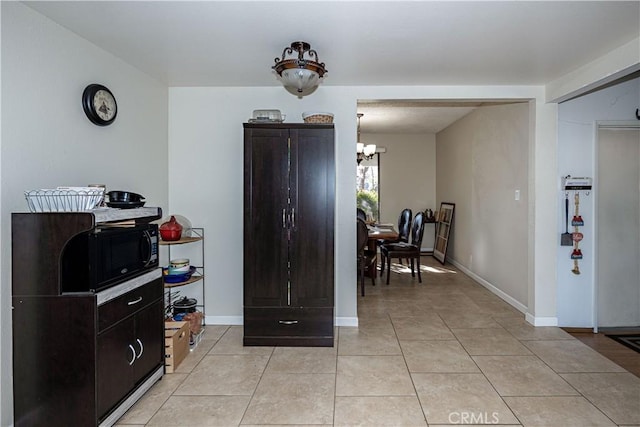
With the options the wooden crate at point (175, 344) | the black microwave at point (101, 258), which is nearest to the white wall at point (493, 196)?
the wooden crate at point (175, 344)

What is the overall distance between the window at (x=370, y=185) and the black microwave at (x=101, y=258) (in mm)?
6216

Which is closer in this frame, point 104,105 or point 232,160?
point 104,105

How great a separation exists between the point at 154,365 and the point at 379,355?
5.69 feet

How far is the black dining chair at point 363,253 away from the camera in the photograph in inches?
177

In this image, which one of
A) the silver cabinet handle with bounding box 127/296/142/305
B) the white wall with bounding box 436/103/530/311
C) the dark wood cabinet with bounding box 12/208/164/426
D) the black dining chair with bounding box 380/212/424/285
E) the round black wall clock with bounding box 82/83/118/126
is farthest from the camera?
the black dining chair with bounding box 380/212/424/285

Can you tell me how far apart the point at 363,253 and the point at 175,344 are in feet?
8.53

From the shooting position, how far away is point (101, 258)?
2057mm

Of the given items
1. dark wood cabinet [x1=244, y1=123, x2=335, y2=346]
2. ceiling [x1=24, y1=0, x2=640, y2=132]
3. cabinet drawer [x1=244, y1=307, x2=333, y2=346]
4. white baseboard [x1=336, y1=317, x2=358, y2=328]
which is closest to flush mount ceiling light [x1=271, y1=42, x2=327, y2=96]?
ceiling [x1=24, y1=0, x2=640, y2=132]

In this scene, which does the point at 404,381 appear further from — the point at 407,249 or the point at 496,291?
the point at 407,249

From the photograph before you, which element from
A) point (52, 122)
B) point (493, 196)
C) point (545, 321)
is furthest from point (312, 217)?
point (493, 196)

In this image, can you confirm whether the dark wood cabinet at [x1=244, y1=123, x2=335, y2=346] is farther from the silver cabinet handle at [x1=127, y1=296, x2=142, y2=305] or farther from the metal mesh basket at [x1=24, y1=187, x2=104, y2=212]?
the metal mesh basket at [x1=24, y1=187, x2=104, y2=212]

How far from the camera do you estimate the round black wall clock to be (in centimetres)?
264

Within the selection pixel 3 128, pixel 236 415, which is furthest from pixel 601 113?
pixel 3 128
